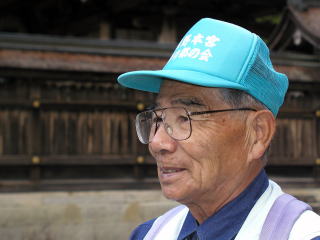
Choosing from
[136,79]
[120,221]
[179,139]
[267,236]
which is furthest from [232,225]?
[120,221]

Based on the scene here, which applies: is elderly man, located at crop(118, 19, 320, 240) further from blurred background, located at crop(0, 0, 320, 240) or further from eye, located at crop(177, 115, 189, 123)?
blurred background, located at crop(0, 0, 320, 240)

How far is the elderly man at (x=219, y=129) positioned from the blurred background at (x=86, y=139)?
436cm

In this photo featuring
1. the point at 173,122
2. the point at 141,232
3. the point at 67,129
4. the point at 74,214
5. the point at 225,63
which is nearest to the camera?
the point at 225,63

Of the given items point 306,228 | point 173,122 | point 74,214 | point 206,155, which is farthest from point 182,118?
point 74,214

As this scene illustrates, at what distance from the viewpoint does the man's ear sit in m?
1.44

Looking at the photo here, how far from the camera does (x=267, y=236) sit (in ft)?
3.93

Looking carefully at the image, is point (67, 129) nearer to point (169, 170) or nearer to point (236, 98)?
point (169, 170)

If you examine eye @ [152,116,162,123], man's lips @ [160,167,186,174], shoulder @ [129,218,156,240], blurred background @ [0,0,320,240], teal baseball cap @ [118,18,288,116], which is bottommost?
blurred background @ [0,0,320,240]

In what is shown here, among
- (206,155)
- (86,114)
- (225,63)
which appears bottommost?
(86,114)

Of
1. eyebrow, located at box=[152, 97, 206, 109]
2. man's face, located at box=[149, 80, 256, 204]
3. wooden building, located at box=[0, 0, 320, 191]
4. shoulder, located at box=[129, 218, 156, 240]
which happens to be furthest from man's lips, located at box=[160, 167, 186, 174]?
wooden building, located at box=[0, 0, 320, 191]

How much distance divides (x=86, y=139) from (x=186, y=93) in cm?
450

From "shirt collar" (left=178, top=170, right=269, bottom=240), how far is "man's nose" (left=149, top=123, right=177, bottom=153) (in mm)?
259

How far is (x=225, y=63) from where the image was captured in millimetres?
1351

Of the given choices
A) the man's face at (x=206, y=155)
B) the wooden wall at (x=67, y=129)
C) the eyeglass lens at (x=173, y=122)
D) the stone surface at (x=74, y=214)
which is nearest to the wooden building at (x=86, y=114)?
the wooden wall at (x=67, y=129)
